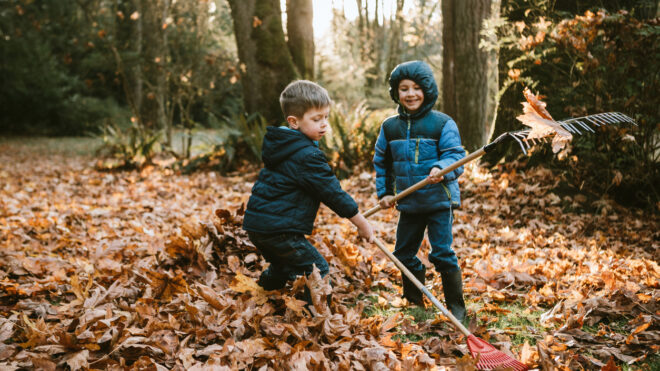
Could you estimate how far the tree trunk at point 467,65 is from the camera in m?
7.05

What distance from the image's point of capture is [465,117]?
7195 mm

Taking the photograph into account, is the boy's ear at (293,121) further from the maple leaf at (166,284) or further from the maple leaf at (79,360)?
the maple leaf at (79,360)

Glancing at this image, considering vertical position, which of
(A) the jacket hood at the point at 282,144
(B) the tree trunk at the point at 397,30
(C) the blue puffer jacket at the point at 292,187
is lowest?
(C) the blue puffer jacket at the point at 292,187

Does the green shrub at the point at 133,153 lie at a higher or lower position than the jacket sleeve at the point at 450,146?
lower

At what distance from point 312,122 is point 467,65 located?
16.9 feet

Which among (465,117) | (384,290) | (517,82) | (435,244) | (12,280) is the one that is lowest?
(384,290)

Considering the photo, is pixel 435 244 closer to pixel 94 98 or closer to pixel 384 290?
pixel 384 290

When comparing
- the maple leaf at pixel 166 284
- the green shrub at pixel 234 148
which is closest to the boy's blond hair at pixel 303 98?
the maple leaf at pixel 166 284

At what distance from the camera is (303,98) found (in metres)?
2.71

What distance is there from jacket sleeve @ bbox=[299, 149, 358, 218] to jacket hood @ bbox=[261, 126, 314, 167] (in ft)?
0.30

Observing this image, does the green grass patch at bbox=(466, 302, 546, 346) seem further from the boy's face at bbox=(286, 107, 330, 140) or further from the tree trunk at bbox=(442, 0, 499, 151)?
the tree trunk at bbox=(442, 0, 499, 151)

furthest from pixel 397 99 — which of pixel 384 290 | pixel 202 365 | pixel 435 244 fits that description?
pixel 202 365

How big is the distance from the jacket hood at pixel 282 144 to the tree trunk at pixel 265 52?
6.99 m

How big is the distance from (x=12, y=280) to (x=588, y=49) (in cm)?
622
